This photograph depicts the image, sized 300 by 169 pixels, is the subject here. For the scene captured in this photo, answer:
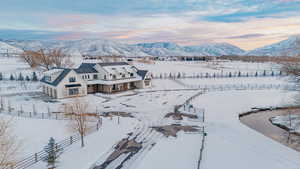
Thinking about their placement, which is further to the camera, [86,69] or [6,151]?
[86,69]

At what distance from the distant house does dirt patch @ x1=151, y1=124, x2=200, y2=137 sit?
20.9 metres

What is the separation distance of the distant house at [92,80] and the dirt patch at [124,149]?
71.8 feet

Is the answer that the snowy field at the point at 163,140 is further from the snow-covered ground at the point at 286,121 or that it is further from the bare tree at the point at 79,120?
the snow-covered ground at the point at 286,121

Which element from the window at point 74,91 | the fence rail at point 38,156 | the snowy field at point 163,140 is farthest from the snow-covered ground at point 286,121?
the window at point 74,91

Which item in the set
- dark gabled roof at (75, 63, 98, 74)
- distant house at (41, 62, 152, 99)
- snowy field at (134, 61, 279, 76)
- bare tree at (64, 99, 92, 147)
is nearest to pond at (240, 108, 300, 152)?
bare tree at (64, 99, 92, 147)

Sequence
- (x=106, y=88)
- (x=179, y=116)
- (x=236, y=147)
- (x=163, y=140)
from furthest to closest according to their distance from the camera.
Result: (x=106, y=88)
(x=179, y=116)
(x=163, y=140)
(x=236, y=147)

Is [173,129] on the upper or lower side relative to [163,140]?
upper

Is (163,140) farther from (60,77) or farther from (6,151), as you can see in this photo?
(60,77)

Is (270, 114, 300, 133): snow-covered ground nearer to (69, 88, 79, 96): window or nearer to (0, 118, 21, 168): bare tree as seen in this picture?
(0, 118, 21, 168): bare tree

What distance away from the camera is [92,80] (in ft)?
136

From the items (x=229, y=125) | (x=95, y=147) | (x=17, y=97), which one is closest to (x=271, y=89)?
(x=229, y=125)

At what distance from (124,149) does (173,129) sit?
7.02 meters

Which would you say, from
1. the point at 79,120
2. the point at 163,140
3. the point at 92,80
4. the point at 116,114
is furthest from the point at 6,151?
the point at 92,80

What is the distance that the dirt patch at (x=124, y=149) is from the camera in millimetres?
14789
